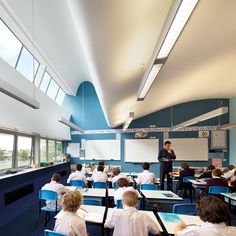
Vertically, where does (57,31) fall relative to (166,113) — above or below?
above

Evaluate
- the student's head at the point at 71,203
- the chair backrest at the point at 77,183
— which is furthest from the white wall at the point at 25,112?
the student's head at the point at 71,203

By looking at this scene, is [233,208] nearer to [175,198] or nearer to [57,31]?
[175,198]

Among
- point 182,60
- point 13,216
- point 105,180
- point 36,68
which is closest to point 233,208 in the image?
point 105,180

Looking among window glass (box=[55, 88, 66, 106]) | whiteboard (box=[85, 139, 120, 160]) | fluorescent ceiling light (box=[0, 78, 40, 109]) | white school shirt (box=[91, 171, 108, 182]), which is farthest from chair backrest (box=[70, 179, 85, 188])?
window glass (box=[55, 88, 66, 106])

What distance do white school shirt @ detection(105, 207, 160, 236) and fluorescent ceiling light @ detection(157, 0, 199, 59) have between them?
1.81m

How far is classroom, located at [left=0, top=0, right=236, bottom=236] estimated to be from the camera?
7.02 ft

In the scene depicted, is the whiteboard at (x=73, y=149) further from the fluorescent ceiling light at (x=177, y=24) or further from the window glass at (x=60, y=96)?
the fluorescent ceiling light at (x=177, y=24)

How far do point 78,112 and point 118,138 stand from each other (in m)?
2.49

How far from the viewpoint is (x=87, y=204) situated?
10.9ft

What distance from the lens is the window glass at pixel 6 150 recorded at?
5.28m

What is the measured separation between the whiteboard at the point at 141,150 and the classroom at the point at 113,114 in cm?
5

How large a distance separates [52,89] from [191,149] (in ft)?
22.3

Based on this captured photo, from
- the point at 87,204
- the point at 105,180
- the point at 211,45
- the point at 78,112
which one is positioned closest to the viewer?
the point at 87,204

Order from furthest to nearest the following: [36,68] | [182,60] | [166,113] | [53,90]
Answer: [166,113], [53,90], [36,68], [182,60]
